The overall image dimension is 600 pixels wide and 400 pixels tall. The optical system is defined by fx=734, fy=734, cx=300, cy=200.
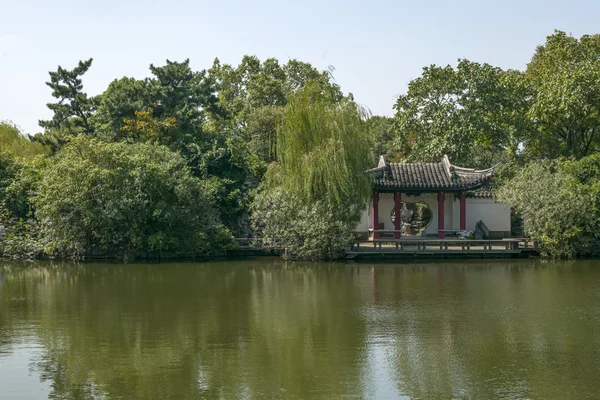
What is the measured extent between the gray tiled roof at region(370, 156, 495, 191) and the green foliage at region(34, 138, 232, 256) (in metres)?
6.36

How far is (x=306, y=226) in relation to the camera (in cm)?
2486

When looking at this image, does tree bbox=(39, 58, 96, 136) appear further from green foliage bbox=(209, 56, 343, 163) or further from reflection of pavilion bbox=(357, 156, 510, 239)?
reflection of pavilion bbox=(357, 156, 510, 239)

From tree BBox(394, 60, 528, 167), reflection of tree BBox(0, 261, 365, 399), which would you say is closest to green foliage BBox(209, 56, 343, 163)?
tree BBox(394, 60, 528, 167)

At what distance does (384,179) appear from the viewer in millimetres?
27312

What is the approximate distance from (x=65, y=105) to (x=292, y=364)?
25931 millimetres

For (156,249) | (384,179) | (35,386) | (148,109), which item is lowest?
(35,386)

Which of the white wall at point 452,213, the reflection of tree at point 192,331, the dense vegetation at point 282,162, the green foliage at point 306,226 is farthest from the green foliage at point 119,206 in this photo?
the white wall at point 452,213

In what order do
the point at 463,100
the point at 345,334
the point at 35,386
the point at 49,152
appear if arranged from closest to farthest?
the point at 35,386 < the point at 345,334 < the point at 463,100 < the point at 49,152

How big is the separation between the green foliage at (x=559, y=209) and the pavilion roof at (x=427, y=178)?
1319mm

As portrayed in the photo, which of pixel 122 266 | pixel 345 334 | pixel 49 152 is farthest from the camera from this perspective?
pixel 49 152

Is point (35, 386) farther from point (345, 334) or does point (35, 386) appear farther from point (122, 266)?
point (122, 266)

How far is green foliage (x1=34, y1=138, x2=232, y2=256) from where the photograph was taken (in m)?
25.5

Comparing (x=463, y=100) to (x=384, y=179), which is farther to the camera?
(x=463, y=100)

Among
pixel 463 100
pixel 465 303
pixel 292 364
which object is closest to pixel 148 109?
pixel 463 100
